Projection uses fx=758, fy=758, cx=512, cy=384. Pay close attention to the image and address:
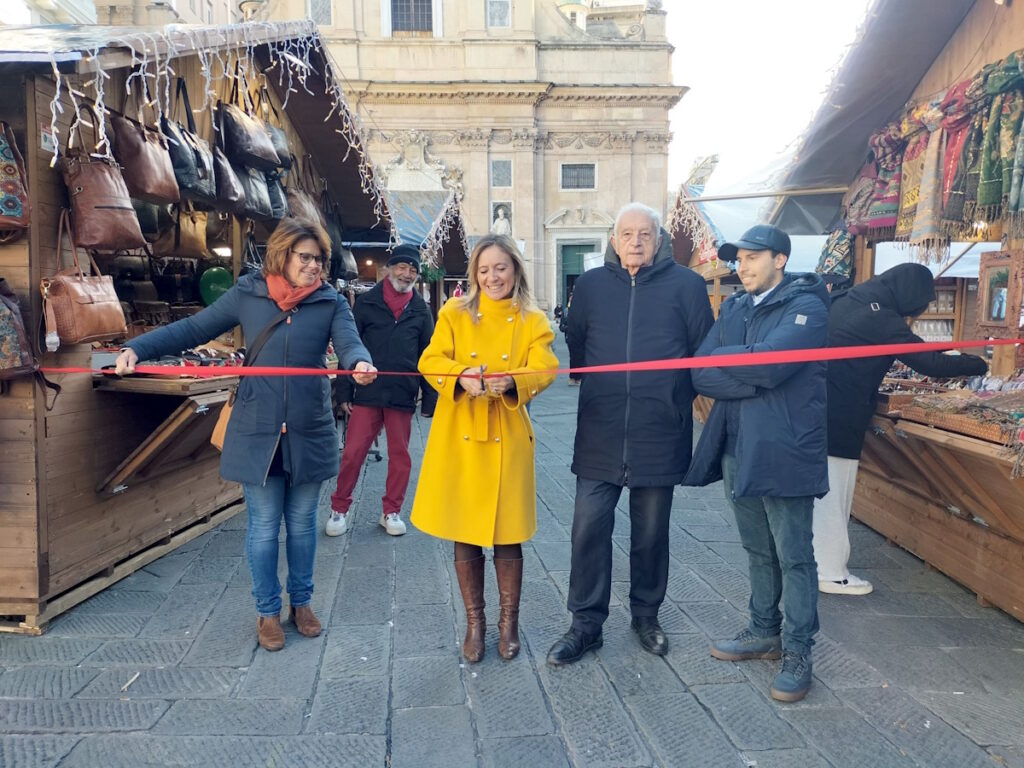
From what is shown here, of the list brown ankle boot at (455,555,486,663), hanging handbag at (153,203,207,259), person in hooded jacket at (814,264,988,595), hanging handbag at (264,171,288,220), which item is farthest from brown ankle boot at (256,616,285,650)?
hanging handbag at (264,171,288,220)

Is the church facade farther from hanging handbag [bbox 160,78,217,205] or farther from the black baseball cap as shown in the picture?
the black baseball cap

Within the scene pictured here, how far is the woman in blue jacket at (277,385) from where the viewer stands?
10.9ft

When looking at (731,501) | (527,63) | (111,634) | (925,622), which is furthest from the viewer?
(527,63)

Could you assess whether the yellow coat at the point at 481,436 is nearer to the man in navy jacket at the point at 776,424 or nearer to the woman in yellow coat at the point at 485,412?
the woman in yellow coat at the point at 485,412

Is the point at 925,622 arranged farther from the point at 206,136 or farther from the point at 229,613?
the point at 206,136

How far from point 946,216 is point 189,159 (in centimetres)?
475

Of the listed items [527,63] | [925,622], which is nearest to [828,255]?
[925,622]

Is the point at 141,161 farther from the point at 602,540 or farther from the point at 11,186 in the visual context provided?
the point at 602,540

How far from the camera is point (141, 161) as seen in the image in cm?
396

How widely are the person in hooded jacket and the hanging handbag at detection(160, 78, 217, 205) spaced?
380 cm

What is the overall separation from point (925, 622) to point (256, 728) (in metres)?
3.14

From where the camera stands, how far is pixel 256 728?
2.76m

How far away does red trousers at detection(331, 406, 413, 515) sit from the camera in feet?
17.0

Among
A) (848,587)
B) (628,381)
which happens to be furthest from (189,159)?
(848,587)
